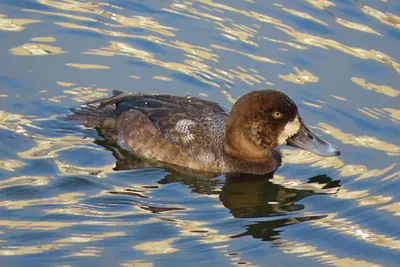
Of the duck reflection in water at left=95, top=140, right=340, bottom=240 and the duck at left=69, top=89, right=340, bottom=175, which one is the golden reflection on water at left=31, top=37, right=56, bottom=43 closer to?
the duck at left=69, top=89, right=340, bottom=175

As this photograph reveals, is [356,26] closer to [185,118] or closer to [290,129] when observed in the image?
[290,129]

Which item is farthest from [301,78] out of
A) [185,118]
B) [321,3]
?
[321,3]

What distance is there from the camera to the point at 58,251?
320 inches

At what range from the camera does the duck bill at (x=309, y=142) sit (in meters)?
10.2

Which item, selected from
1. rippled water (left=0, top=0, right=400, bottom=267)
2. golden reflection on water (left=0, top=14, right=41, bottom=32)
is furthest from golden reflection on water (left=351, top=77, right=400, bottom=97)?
golden reflection on water (left=0, top=14, right=41, bottom=32)

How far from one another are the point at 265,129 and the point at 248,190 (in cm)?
70

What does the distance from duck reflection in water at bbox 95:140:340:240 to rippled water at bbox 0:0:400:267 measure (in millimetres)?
21

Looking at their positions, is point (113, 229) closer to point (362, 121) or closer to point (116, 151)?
point (116, 151)

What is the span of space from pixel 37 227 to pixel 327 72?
4926mm

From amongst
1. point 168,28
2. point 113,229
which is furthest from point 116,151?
point 168,28

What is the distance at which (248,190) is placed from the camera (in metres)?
10.0

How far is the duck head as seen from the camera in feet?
33.4

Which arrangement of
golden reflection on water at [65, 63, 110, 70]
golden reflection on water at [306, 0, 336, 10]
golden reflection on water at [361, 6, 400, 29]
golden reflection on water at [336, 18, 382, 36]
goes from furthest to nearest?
golden reflection on water at [306, 0, 336, 10] < golden reflection on water at [361, 6, 400, 29] < golden reflection on water at [336, 18, 382, 36] < golden reflection on water at [65, 63, 110, 70]

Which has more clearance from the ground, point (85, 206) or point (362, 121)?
point (362, 121)
